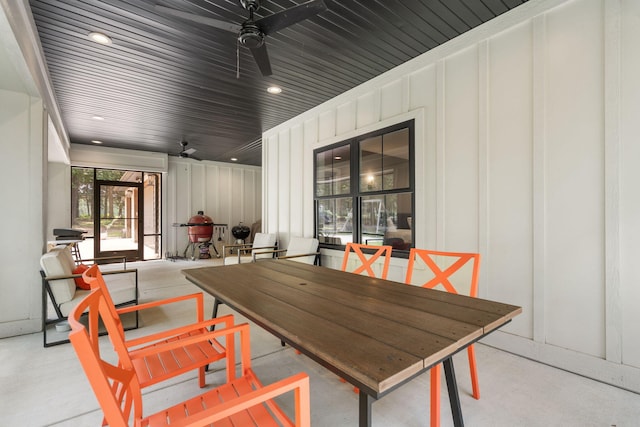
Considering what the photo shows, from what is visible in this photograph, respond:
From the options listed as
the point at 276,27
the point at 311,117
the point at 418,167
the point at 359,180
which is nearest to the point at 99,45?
the point at 276,27

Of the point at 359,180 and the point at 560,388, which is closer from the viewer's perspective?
the point at 560,388

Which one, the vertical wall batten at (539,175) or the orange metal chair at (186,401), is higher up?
the vertical wall batten at (539,175)

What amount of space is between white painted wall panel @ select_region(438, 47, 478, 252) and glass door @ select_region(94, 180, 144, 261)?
25.0 ft

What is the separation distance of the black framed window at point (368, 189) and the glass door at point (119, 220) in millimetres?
5605

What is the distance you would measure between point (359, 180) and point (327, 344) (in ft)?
10.1

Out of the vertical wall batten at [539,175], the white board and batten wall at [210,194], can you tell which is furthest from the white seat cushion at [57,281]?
the white board and batten wall at [210,194]

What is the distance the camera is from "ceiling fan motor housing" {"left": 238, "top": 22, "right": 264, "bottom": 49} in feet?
6.57

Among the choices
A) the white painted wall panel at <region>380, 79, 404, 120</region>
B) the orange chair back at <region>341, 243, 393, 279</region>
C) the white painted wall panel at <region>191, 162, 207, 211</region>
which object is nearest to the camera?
the orange chair back at <region>341, 243, 393, 279</region>

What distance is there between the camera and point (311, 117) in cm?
468

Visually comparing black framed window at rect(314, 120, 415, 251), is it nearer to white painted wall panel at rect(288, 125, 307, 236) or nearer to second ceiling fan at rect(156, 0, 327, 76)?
white painted wall panel at rect(288, 125, 307, 236)

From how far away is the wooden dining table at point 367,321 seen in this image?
0.92 m

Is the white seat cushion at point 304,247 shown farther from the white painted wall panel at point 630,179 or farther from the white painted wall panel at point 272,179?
the white painted wall panel at point 630,179

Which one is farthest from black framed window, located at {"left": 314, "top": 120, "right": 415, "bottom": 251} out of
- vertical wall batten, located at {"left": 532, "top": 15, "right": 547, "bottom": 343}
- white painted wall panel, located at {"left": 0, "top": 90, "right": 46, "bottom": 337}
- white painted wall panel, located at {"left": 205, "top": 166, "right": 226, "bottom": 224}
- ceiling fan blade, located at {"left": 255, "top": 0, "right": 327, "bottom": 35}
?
white painted wall panel, located at {"left": 205, "top": 166, "right": 226, "bottom": 224}

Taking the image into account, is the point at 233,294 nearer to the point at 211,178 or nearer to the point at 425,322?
the point at 425,322
